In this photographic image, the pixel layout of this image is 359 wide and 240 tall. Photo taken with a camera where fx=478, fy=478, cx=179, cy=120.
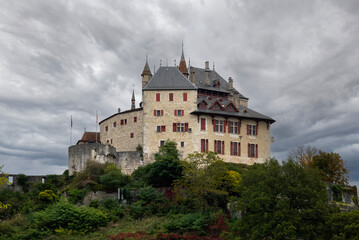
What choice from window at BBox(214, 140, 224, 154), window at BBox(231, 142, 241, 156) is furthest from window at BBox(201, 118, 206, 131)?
window at BBox(231, 142, 241, 156)

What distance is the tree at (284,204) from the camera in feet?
107

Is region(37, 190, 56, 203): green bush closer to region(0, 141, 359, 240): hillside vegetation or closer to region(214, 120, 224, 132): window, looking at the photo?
region(0, 141, 359, 240): hillside vegetation

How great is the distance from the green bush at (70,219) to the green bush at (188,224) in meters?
7.42

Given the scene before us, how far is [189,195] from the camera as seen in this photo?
48188mm

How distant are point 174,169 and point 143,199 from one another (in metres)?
4.91

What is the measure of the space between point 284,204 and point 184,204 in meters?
16.8

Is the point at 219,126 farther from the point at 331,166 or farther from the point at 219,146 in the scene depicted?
the point at 331,166

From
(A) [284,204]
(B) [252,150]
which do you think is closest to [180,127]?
(B) [252,150]

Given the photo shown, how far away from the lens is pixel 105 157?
63.3m

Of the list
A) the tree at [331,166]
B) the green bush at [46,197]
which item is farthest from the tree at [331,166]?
the green bush at [46,197]

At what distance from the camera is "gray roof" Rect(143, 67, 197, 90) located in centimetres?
6481

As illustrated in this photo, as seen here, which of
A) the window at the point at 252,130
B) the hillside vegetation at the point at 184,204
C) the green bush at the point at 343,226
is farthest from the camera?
the window at the point at 252,130

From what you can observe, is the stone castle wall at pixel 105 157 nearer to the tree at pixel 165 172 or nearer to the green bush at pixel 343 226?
the tree at pixel 165 172

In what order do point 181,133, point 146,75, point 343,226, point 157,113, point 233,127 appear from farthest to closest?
point 146,75 < point 233,127 < point 157,113 < point 181,133 < point 343,226
